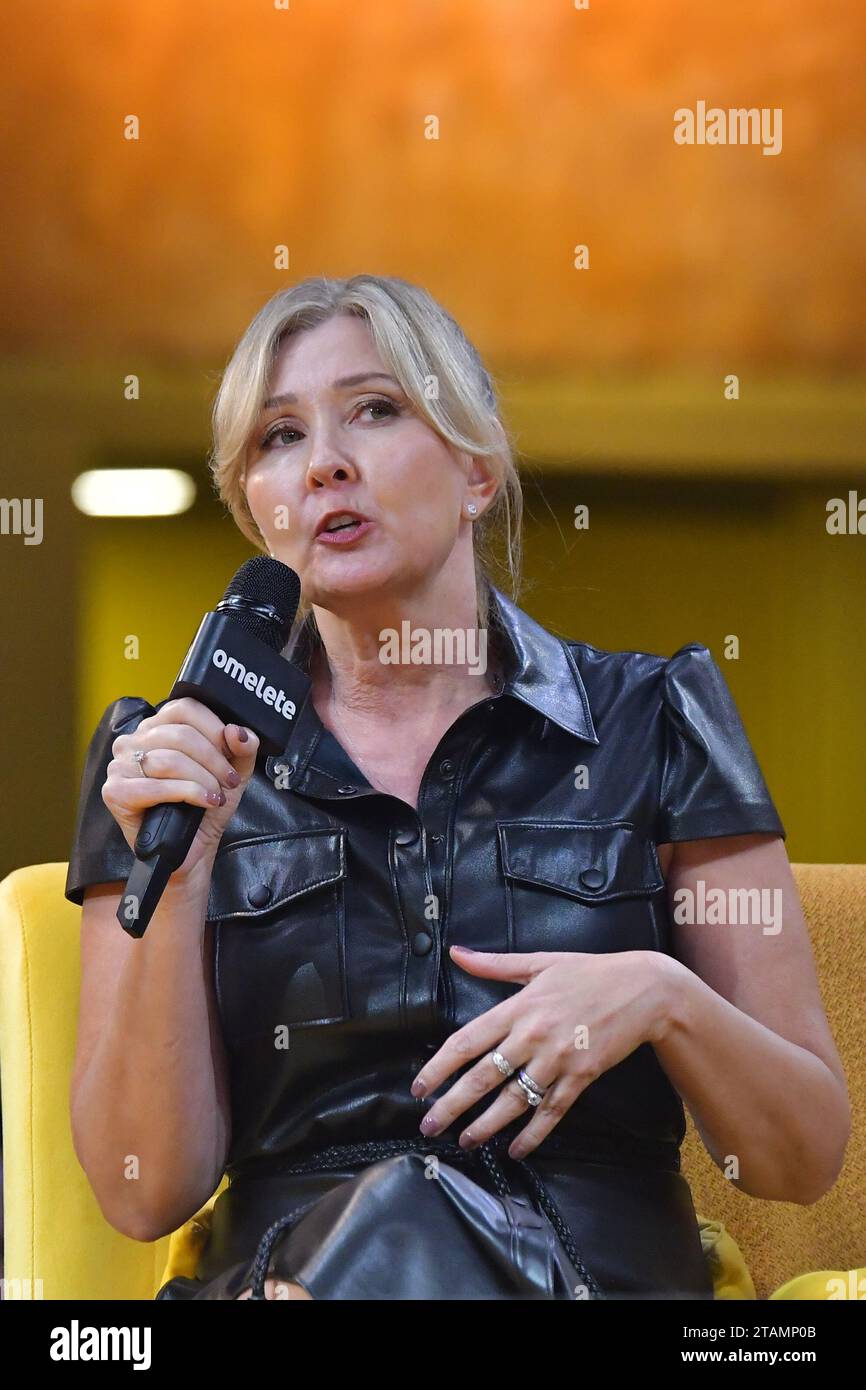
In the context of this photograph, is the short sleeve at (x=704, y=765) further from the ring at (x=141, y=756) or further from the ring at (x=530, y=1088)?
the ring at (x=141, y=756)

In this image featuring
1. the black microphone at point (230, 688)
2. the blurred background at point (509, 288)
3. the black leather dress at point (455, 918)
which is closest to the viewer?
the black microphone at point (230, 688)

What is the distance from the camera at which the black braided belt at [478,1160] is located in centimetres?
90

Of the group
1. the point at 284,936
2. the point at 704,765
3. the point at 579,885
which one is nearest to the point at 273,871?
the point at 284,936

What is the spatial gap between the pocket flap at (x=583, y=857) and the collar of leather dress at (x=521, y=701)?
8 cm

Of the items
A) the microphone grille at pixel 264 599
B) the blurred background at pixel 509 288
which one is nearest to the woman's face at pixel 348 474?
the microphone grille at pixel 264 599

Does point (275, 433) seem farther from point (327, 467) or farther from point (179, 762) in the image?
point (179, 762)

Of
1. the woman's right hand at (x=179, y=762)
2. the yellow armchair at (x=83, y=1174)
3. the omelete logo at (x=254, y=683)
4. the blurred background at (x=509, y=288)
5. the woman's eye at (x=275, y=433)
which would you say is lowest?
the yellow armchair at (x=83, y=1174)

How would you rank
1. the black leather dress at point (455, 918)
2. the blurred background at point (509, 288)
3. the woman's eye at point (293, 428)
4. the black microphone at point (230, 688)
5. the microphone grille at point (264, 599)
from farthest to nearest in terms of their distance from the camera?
the blurred background at point (509, 288)
the woman's eye at point (293, 428)
the black leather dress at point (455, 918)
the microphone grille at point (264, 599)
the black microphone at point (230, 688)

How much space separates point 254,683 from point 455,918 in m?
0.28

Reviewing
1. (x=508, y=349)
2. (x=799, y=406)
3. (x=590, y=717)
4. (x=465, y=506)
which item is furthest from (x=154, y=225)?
(x=590, y=717)

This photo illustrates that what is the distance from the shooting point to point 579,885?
99 centimetres

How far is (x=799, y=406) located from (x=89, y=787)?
197 cm

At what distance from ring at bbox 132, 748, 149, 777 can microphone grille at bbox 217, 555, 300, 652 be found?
107 millimetres

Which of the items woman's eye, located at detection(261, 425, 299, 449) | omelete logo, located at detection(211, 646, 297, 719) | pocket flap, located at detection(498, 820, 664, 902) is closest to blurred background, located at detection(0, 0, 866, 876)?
woman's eye, located at detection(261, 425, 299, 449)
